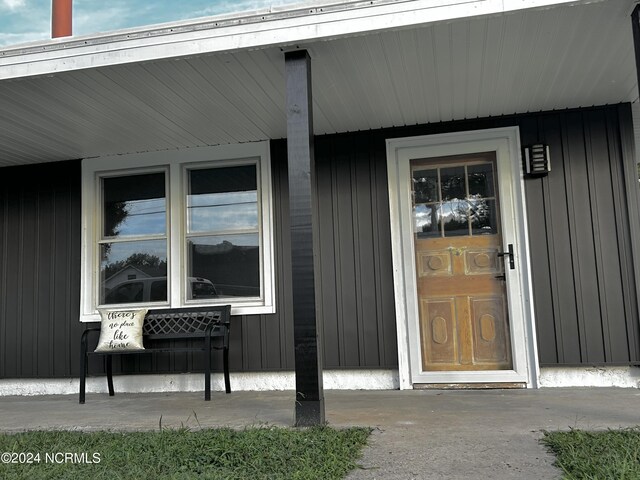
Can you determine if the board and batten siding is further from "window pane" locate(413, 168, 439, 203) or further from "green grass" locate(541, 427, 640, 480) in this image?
"green grass" locate(541, 427, 640, 480)

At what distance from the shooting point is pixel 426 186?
15.4ft

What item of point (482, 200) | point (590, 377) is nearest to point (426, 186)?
point (482, 200)

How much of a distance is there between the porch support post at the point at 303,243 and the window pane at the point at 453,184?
5.86 feet

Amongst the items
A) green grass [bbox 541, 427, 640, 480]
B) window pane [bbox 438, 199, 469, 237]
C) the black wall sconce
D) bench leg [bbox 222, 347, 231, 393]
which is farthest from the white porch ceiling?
green grass [bbox 541, 427, 640, 480]

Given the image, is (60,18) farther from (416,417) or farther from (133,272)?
(416,417)

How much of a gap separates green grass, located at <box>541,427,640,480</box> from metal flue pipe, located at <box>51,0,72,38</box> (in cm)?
622

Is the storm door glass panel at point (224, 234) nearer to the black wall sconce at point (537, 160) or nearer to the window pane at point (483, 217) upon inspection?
the window pane at point (483, 217)

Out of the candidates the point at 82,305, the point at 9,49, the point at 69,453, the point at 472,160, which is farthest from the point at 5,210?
the point at 472,160

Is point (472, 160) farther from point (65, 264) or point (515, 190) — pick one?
point (65, 264)

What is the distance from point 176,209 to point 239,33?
2.31 m

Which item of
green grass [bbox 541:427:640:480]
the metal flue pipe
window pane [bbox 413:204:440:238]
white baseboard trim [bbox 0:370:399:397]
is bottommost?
white baseboard trim [bbox 0:370:399:397]

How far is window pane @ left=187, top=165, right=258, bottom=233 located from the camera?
5.02 m

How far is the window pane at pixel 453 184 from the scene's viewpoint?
182 inches

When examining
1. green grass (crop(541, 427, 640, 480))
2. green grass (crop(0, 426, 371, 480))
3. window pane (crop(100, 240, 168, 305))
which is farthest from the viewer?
window pane (crop(100, 240, 168, 305))
